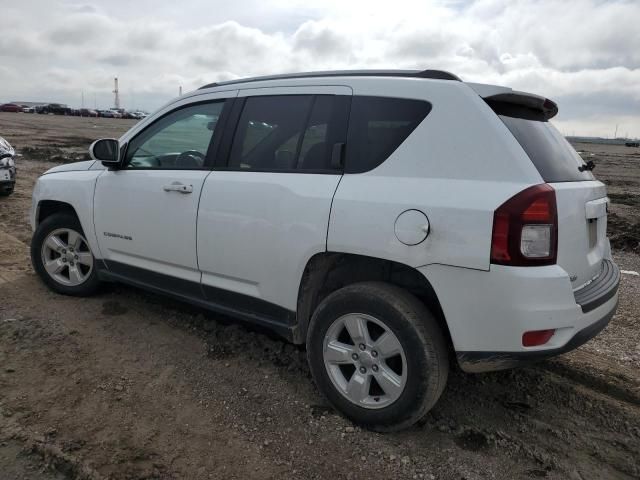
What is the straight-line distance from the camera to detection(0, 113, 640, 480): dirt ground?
2508 millimetres

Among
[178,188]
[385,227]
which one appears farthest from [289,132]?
[385,227]

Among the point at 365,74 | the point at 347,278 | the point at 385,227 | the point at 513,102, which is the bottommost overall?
the point at 347,278

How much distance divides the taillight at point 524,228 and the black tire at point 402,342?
19.7 inches

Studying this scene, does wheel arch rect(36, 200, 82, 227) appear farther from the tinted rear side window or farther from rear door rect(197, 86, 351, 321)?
the tinted rear side window

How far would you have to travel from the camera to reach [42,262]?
182 inches

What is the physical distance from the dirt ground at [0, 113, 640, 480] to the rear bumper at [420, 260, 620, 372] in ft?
1.98

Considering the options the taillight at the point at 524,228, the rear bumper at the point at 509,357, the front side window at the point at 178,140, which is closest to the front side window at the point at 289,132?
the front side window at the point at 178,140

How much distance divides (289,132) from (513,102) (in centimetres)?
130

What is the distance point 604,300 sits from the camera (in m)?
2.63

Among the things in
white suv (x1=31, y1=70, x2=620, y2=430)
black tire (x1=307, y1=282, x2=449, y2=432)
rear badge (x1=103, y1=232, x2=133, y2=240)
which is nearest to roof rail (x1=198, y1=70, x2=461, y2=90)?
white suv (x1=31, y1=70, x2=620, y2=430)

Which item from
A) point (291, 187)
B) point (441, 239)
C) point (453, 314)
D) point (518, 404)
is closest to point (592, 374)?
point (518, 404)

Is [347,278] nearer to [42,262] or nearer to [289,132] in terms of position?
[289,132]

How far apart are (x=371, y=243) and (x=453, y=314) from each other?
0.53 metres

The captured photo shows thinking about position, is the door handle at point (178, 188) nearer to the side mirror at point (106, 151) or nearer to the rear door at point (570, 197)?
the side mirror at point (106, 151)
